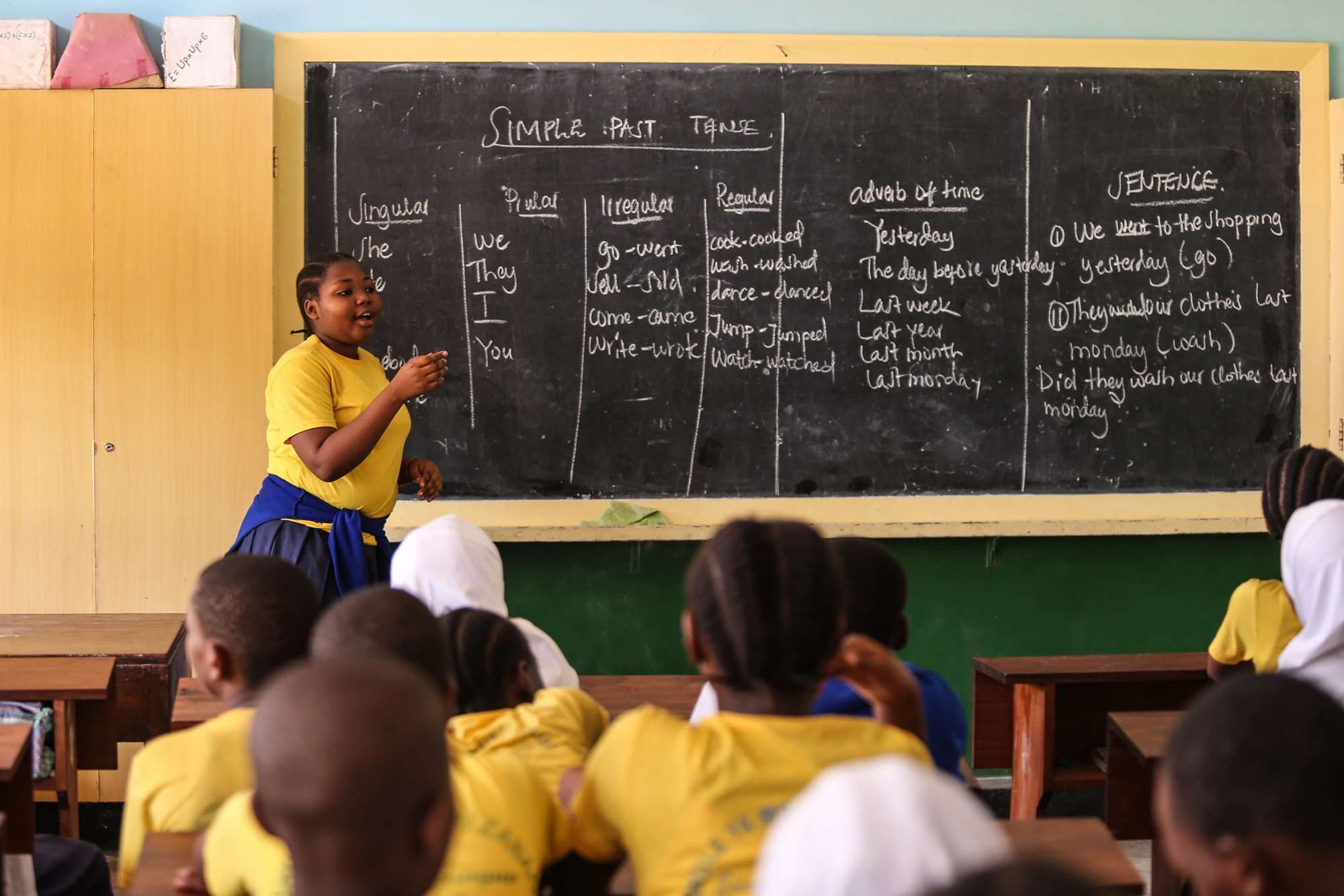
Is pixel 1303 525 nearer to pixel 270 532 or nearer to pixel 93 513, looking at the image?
pixel 270 532

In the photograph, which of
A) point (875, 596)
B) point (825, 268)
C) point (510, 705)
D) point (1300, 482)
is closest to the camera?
point (510, 705)

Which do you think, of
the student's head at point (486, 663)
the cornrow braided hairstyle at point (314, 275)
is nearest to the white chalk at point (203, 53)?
the cornrow braided hairstyle at point (314, 275)

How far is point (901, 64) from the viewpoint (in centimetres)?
376

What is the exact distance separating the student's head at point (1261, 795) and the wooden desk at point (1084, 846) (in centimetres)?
44

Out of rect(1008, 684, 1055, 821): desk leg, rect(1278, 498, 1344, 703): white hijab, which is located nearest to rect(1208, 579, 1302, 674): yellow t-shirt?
rect(1278, 498, 1344, 703): white hijab

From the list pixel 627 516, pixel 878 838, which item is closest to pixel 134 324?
pixel 627 516

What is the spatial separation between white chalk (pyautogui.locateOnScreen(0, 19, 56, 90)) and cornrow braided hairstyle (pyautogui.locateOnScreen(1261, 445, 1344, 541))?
343 centimetres

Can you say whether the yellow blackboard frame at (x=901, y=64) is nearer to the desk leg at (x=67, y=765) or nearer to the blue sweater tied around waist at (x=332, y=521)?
the blue sweater tied around waist at (x=332, y=521)

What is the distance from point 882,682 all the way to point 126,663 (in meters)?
1.96

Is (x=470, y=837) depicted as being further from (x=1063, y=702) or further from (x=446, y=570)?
(x=1063, y=702)

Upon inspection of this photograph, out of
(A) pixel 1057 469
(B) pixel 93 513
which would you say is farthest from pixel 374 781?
(A) pixel 1057 469

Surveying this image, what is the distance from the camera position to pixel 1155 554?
3873 mm

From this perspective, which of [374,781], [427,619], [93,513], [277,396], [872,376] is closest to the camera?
[374,781]

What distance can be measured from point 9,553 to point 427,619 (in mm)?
2666
